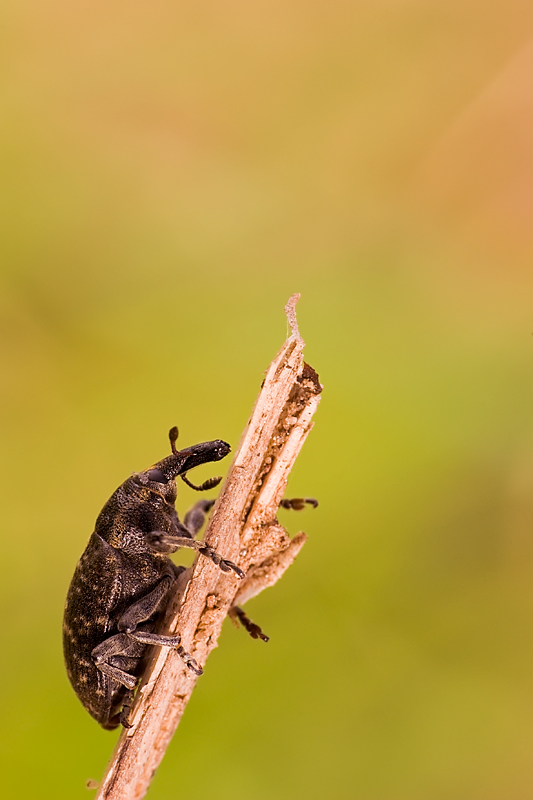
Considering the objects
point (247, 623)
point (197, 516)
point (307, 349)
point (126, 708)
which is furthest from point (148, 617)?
point (307, 349)

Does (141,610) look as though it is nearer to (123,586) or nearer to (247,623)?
(123,586)

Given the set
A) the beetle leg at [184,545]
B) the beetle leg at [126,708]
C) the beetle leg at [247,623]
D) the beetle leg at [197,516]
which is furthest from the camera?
the beetle leg at [197,516]

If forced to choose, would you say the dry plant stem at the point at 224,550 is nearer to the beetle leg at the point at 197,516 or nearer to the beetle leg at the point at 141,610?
the beetle leg at the point at 141,610

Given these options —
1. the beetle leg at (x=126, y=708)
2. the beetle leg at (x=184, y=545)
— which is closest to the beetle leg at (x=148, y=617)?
the beetle leg at (x=184, y=545)

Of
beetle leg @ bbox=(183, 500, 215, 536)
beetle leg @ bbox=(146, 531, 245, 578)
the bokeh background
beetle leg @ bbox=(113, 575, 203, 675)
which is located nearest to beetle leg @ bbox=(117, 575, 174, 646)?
beetle leg @ bbox=(113, 575, 203, 675)

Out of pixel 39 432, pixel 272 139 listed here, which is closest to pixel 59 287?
pixel 39 432
